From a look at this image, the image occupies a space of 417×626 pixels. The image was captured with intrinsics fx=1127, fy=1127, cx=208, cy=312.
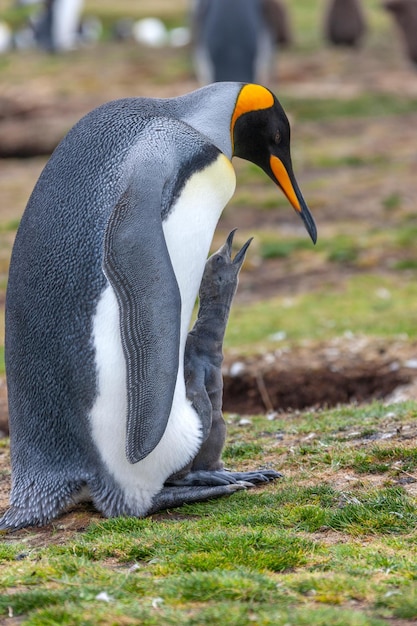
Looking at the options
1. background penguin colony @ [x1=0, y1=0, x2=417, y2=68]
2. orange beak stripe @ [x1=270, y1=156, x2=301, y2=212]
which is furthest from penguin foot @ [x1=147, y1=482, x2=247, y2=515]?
background penguin colony @ [x1=0, y1=0, x2=417, y2=68]

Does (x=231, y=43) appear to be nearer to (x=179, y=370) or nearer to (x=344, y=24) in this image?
(x=344, y=24)

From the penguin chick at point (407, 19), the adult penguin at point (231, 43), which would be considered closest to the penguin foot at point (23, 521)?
the adult penguin at point (231, 43)

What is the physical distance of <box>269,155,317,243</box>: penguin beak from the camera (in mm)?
5301

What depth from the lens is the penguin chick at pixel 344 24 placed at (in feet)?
79.1

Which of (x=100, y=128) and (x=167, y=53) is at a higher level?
(x=100, y=128)

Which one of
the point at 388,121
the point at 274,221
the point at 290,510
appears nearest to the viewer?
the point at 290,510

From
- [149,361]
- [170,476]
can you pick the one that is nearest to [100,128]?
[149,361]

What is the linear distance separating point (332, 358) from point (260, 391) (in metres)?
0.61

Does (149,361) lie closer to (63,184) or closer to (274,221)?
(63,184)

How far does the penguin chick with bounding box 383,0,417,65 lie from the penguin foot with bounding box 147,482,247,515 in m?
16.7

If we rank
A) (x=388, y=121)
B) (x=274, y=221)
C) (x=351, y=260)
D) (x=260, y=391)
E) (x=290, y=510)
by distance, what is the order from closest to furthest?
(x=290, y=510)
(x=260, y=391)
(x=351, y=260)
(x=274, y=221)
(x=388, y=121)

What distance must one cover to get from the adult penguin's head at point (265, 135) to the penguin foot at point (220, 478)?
3.67 ft

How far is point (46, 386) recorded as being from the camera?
4578mm

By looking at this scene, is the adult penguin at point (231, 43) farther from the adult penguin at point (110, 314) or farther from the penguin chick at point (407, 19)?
the adult penguin at point (110, 314)
